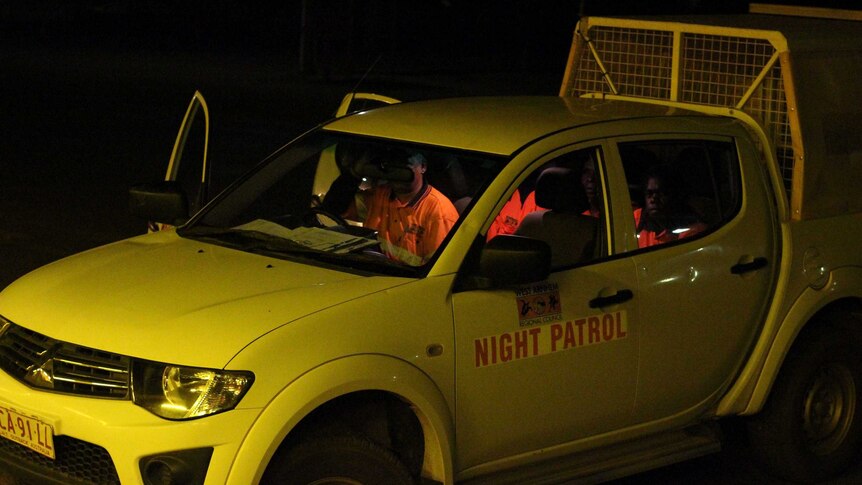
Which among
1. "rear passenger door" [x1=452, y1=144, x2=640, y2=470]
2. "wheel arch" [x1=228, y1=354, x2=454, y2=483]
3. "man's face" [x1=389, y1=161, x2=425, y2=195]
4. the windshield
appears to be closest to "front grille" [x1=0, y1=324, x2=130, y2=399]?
"wheel arch" [x1=228, y1=354, x2=454, y2=483]

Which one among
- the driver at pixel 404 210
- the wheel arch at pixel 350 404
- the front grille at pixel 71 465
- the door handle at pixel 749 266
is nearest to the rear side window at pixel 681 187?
the door handle at pixel 749 266

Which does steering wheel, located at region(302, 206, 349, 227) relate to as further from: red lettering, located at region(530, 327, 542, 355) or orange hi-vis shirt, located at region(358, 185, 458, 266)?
red lettering, located at region(530, 327, 542, 355)

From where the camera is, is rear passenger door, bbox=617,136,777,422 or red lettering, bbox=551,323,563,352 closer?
red lettering, bbox=551,323,563,352

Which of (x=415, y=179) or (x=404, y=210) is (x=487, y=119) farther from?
(x=404, y=210)

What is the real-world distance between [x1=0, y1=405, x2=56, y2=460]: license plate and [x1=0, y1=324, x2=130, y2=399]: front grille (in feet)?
0.35

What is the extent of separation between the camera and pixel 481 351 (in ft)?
15.9

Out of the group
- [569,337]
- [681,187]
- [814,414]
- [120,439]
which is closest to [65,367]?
[120,439]

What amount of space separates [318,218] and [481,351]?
1126mm

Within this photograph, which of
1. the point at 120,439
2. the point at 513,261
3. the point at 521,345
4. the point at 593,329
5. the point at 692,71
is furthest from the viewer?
the point at 692,71

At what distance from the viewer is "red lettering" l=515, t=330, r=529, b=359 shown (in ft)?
16.2

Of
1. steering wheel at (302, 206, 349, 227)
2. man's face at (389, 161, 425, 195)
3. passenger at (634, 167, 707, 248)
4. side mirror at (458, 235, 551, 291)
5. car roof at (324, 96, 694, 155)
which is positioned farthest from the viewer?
passenger at (634, 167, 707, 248)

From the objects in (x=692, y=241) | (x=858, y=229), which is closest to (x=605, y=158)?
(x=692, y=241)

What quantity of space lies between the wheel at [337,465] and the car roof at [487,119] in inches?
49.5

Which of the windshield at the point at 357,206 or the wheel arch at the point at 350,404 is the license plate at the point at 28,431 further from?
the windshield at the point at 357,206
